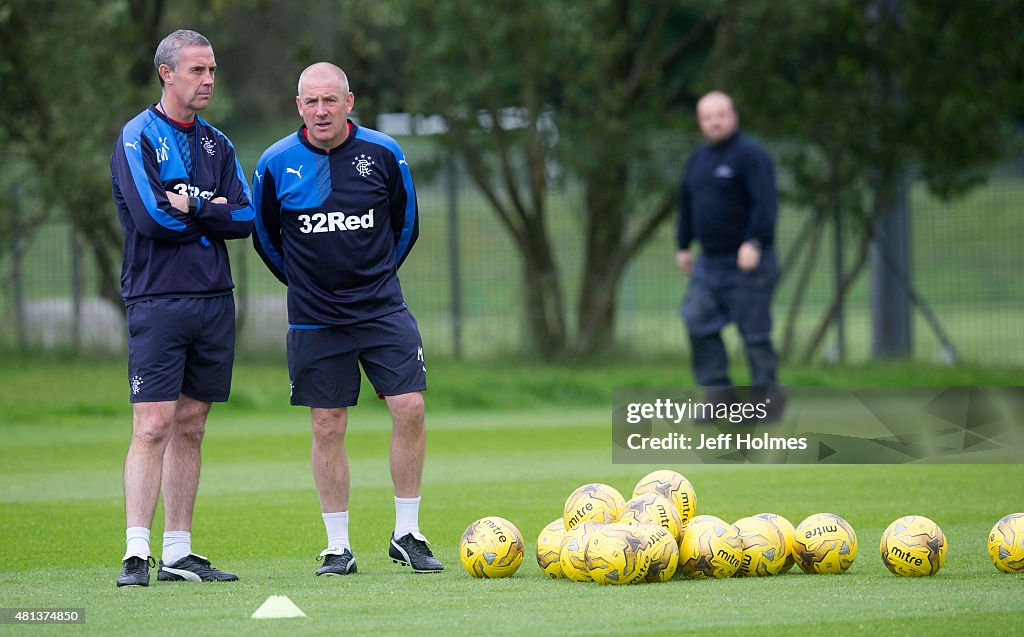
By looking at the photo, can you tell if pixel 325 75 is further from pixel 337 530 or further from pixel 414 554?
pixel 414 554

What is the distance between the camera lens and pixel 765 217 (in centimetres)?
1244

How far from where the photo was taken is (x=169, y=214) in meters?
6.50

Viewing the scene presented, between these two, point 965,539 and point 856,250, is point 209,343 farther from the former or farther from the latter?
point 856,250

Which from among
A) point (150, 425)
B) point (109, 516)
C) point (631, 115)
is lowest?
point (109, 516)

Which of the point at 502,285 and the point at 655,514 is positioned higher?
the point at 502,285

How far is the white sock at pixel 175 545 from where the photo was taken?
6.65 meters

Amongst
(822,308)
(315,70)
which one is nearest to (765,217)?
(315,70)

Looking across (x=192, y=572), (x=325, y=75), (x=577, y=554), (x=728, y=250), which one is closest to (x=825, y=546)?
(x=577, y=554)

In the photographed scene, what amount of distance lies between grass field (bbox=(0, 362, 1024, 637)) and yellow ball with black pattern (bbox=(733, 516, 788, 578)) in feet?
0.42

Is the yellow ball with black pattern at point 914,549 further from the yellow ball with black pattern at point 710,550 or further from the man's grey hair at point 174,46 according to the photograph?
the man's grey hair at point 174,46

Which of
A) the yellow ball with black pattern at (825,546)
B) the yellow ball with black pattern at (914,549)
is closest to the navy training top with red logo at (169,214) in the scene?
the yellow ball with black pattern at (825,546)

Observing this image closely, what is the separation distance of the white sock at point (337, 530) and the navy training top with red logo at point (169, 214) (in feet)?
3.67

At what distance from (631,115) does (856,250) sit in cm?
333

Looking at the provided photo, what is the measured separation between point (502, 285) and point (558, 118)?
221 cm
